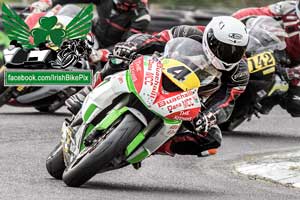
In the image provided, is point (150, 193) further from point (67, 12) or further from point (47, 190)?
point (67, 12)

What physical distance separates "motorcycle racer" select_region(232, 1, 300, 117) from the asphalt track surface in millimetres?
451

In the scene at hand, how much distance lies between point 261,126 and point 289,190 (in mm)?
5576

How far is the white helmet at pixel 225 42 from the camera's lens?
979 cm

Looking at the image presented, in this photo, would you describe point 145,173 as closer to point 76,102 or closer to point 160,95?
point 76,102

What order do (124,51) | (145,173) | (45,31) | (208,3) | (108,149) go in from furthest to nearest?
1. (208,3)
2. (145,173)
3. (124,51)
4. (45,31)
5. (108,149)

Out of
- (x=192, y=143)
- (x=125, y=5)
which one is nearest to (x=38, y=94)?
(x=125, y=5)

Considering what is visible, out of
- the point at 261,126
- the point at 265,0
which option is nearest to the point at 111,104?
the point at 261,126

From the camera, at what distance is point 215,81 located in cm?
999

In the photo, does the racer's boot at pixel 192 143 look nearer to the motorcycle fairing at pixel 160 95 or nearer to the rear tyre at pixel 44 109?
the motorcycle fairing at pixel 160 95

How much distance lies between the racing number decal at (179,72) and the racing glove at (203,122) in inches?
15.8

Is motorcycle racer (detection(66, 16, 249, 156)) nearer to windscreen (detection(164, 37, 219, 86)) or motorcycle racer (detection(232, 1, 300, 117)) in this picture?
windscreen (detection(164, 37, 219, 86))

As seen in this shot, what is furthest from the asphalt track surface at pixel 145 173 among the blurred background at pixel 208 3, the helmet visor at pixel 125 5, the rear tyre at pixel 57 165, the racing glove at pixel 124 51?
the blurred background at pixel 208 3

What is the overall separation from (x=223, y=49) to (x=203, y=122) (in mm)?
675

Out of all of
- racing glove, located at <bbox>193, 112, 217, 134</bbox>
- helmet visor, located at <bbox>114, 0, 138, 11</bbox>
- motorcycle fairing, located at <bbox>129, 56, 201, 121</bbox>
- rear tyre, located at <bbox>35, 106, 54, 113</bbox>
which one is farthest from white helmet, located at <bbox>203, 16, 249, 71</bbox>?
helmet visor, located at <bbox>114, 0, 138, 11</bbox>
